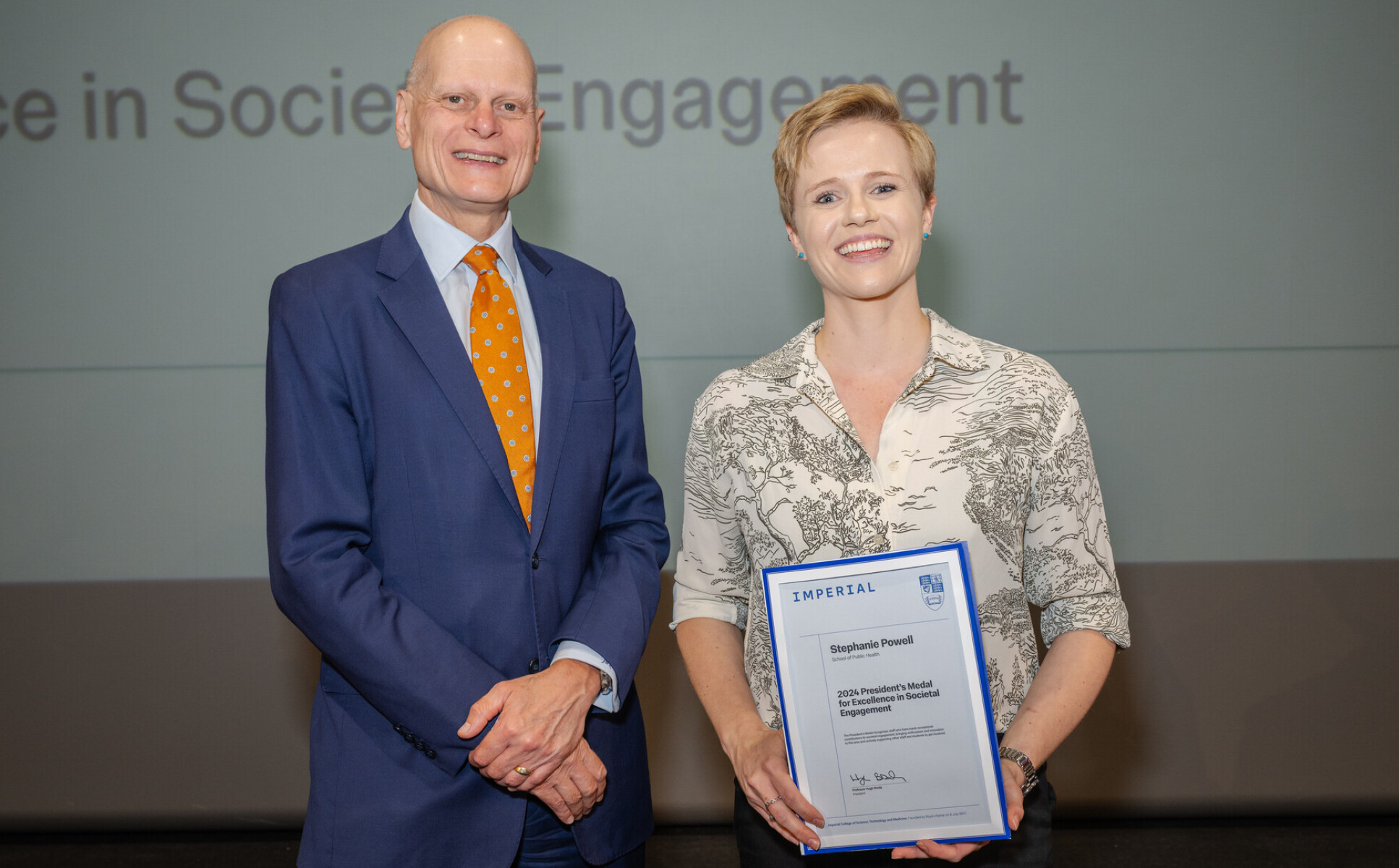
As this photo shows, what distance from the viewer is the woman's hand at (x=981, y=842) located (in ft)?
4.02

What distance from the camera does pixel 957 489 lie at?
1.40 metres

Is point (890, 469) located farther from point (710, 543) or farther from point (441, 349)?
point (441, 349)

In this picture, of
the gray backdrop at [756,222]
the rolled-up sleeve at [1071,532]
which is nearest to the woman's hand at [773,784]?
the rolled-up sleeve at [1071,532]

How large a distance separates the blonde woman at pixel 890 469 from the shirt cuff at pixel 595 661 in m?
0.13

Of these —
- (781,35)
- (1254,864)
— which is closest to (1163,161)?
(781,35)

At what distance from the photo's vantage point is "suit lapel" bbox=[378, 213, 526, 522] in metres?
1.44

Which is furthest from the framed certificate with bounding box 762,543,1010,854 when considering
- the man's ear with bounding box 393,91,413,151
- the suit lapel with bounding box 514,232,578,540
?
the man's ear with bounding box 393,91,413,151

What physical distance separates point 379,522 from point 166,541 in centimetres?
240

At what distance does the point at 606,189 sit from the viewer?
11.1 ft

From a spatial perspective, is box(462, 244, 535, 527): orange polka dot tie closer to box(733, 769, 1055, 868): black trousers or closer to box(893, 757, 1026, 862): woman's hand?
box(733, 769, 1055, 868): black trousers

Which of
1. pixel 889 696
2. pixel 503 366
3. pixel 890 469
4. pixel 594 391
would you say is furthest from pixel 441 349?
pixel 889 696

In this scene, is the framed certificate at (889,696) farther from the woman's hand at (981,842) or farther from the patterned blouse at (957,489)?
the patterned blouse at (957,489)
